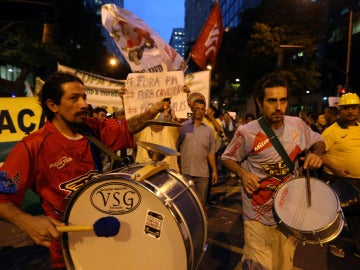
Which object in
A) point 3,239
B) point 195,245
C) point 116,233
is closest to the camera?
point 116,233

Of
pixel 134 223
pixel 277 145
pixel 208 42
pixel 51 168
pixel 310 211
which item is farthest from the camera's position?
pixel 208 42

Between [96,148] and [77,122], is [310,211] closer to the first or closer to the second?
[96,148]

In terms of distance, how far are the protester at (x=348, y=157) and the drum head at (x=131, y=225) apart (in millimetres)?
3369

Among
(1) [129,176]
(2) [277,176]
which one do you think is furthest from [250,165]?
(1) [129,176]

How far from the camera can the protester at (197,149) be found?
573 centimetres

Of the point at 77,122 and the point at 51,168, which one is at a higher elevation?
the point at 77,122

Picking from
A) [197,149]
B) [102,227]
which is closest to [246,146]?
[102,227]

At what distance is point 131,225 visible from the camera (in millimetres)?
1954

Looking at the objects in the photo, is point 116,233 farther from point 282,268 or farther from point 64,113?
point 282,268

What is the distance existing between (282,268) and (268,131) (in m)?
1.22

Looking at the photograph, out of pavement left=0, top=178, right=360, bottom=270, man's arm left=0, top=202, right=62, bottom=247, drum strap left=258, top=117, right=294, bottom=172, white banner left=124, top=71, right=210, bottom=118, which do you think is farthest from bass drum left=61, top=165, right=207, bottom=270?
white banner left=124, top=71, right=210, bottom=118

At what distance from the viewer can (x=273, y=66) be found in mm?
32625

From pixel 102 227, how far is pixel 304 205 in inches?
67.1

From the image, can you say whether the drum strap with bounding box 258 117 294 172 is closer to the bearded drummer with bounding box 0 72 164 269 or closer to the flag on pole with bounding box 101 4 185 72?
the bearded drummer with bounding box 0 72 164 269
